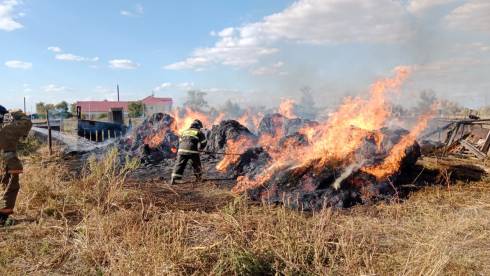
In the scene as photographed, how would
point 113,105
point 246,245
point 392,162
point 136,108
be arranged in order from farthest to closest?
point 113,105
point 136,108
point 392,162
point 246,245

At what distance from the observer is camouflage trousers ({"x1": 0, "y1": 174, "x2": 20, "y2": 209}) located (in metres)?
6.16

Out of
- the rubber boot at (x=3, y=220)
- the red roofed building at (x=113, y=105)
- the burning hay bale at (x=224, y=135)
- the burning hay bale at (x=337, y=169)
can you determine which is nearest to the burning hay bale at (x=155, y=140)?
the burning hay bale at (x=224, y=135)

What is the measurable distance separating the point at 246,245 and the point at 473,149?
29.5 ft

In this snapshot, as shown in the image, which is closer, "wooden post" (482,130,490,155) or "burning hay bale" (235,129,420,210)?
"burning hay bale" (235,129,420,210)

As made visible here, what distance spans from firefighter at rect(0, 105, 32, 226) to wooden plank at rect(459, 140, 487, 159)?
34.2 feet

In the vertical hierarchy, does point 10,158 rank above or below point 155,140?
above

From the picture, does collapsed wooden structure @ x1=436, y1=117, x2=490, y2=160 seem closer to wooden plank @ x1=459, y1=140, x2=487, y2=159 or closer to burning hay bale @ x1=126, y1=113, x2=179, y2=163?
wooden plank @ x1=459, y1=140, x2=487, y2=159

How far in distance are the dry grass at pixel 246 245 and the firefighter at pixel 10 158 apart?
0.37 metres

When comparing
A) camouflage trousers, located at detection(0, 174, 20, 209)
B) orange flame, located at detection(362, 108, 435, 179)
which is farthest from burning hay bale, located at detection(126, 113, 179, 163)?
orange flame, located at detection(362, 108, 435, 179)

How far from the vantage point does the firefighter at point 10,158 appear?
6.16 meters

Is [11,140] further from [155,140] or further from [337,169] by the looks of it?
[155,140]

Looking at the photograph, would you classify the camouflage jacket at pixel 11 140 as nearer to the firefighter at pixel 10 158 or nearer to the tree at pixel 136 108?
the firefighter at pixel 10 158

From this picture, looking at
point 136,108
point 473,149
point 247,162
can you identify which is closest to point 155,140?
point 247,162

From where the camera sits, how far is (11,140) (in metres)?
6.44
